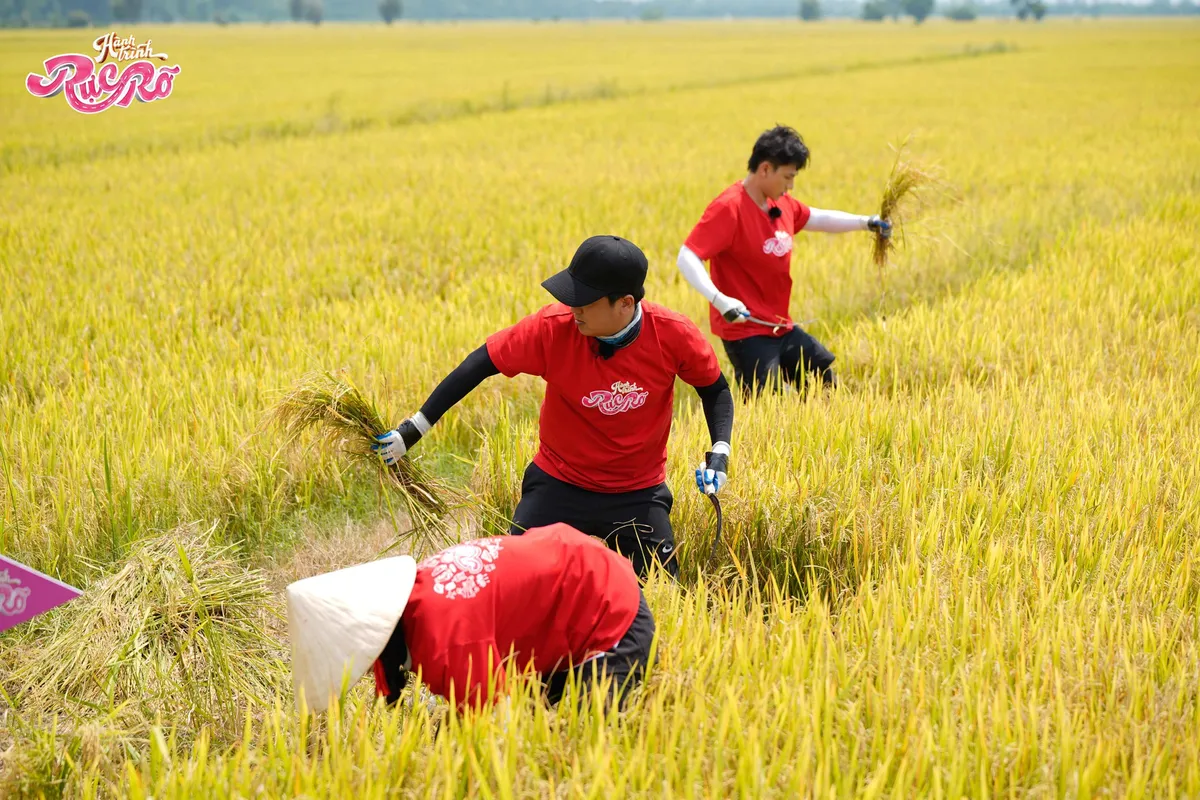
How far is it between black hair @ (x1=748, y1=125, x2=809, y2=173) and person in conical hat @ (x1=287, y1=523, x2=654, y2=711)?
82.3 inches

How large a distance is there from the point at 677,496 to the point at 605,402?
54 centimetres

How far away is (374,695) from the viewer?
6.72ft

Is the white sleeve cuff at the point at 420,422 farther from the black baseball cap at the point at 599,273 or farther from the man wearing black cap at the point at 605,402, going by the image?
the black baseball cap at the point at 599,273

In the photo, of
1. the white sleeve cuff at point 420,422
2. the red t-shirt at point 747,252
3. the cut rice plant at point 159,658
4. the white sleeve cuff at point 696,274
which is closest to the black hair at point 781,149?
the red t-shirt at point 747,252

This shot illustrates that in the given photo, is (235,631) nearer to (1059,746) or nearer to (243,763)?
(243,763)

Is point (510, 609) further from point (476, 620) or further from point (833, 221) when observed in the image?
point (833, 221)

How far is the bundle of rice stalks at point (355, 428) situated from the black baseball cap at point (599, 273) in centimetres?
68

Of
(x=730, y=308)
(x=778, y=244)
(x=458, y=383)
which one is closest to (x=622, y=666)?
(x=458, y=383)

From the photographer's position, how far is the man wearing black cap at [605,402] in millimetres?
2316

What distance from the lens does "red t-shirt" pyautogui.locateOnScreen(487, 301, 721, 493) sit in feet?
7.90

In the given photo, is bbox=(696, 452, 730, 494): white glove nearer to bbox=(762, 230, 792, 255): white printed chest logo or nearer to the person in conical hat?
the person in conical hat

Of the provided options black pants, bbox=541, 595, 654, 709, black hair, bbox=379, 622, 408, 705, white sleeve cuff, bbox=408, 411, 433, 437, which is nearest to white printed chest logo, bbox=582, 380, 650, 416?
white sleeve cuff, bbox=408, 411, 433, 437

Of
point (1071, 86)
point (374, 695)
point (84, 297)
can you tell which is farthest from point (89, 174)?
point (1071, 86)

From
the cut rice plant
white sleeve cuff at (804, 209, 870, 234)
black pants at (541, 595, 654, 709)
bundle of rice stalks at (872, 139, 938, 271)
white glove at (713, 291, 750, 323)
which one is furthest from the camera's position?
bundle of rice stalks at (872, 139, 938, 271)
